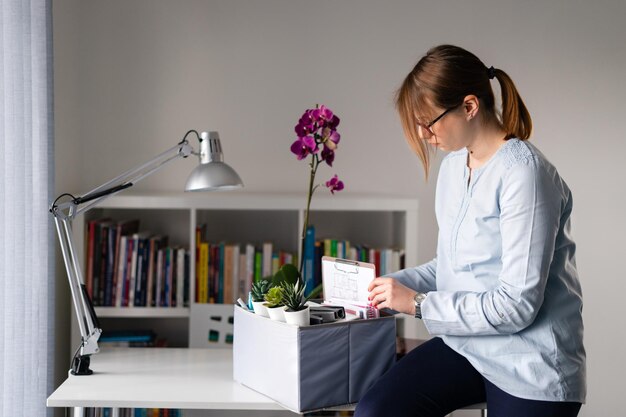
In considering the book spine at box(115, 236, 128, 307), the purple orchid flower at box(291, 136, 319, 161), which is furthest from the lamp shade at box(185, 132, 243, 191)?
the book spine at box(115, 236, 128, 307)

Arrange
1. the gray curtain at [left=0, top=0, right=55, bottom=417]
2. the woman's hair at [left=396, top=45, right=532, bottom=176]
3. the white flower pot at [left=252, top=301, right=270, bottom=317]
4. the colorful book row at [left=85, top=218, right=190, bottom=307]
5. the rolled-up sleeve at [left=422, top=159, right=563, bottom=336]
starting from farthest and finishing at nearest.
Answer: the colorful book row at [left=85, top=218, right=190, bottom=307] < the gray curtain at [left=0, top=0, right=55, bottom=417] < the white flower pot at [left=252, top=301, right=270, bottom=317] < the woman's hair at [left=396, top=45, right=532, bottom=176] < the rolled-up sleeve at [left=422, top=159, right=563, bottom=336]

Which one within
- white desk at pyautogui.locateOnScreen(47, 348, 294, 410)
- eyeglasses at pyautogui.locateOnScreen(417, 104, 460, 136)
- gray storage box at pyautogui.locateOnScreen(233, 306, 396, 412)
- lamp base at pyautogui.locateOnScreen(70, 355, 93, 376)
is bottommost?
white desk at pyautogui.locateOnScreen(47, 348, 294, 410)

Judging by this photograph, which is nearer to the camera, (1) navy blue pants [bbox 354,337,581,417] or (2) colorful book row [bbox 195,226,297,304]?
(1) navy blue pants [bbox 354,337,581,417]

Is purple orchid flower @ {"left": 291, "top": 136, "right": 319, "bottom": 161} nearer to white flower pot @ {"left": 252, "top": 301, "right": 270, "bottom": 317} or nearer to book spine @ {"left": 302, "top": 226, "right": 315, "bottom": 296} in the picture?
white flower pot @ {"left": 252, "top": 301, "right": 270, "bottom": 317}

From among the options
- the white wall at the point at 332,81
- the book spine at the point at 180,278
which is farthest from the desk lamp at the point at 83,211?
the white wall at the point at 332,81

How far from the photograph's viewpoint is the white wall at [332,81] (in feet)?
10.4

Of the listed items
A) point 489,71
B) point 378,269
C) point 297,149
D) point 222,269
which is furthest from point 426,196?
point 489,71

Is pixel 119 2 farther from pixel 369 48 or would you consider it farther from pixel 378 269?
pixel 378 269

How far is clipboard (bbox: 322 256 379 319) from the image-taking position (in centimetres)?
187

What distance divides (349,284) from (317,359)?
218 millimetres

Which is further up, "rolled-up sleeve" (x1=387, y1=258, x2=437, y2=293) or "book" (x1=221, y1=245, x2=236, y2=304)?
"rolled-up sleeve" (x1=387, y1=258, x2=437, y2=293)

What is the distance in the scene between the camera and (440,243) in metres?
2.02

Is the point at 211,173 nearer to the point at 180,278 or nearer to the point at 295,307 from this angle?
the point at 295,307

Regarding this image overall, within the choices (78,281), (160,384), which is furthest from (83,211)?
(160,384)
